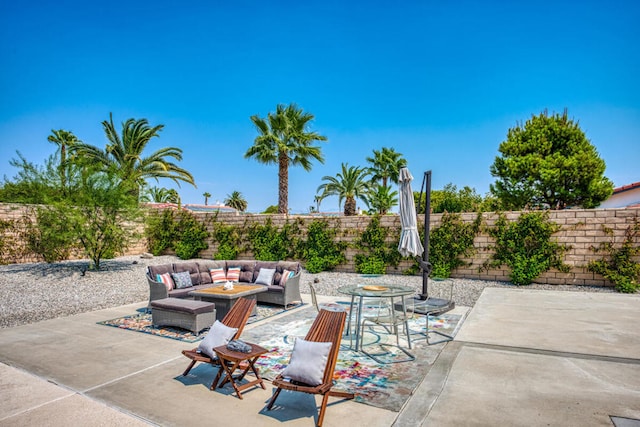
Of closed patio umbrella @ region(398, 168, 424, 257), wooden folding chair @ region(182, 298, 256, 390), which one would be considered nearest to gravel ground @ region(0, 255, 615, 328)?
closed patio umbrella @ region(398, 168, 424, 257)

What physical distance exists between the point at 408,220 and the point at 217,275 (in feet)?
15.8

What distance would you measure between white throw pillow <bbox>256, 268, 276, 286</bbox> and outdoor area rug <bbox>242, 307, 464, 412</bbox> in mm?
1535

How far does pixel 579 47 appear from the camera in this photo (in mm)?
10445

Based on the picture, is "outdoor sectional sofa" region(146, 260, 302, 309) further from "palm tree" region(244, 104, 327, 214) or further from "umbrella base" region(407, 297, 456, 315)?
"palm tree" region(244, 104, 327, 214)

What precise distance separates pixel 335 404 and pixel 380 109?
58.8ft

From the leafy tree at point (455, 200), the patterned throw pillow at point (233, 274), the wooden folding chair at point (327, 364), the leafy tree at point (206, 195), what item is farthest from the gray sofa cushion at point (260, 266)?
the leafy tree at point (206, 195)

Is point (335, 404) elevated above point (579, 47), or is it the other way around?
point (579, 47)

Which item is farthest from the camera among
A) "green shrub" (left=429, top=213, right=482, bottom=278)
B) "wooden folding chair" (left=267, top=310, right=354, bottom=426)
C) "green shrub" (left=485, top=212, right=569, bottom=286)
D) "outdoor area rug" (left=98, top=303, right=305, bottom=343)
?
"green shrub" (left=429, top=213, right=482, bottom=278)

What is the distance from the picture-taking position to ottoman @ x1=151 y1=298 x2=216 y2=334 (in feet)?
18.5

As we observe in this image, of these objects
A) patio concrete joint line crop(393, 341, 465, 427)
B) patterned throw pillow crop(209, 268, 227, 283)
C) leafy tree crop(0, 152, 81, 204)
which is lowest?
patio concrete joint line crop(393, 341, 465, 427)

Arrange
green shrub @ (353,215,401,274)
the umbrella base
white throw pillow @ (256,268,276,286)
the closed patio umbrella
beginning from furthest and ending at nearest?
green shrub @ (353,215,401,274)
white throw pillow @ (256,268,276,286)
the closed patio umbrella
the umbrella base

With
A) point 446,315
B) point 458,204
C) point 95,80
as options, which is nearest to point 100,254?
point 95,80

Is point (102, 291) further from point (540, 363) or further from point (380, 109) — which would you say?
point (380, 109)

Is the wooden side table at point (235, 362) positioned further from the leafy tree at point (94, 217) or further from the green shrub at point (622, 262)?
the green shrub at point (622, 262)
